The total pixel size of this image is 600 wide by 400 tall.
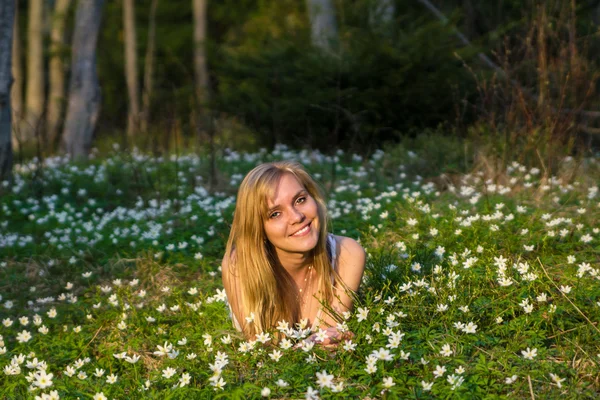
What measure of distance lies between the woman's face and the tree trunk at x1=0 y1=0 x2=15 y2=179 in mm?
6213

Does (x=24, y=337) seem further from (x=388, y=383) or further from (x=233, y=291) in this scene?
(x=388, y=383)

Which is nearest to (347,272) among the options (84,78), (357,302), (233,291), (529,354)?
(357,302)

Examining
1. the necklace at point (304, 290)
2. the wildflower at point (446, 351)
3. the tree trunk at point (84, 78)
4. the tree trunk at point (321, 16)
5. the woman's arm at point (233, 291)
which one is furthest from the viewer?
the tree trunk at point (321, 16)

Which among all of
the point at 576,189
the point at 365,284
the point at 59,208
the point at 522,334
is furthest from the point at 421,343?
the point at 59,208

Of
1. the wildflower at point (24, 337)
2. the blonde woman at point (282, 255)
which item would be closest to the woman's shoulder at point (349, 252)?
the blonde woman at point (282, 255)

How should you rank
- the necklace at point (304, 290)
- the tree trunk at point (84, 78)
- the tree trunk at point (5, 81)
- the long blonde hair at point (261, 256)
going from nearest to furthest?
the long blonde hair at point (261, 256), the necklace at point (304, 290), the tree trunk at point (5, 81), the tree trunk at point (84, 78)

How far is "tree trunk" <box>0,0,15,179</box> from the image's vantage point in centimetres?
884

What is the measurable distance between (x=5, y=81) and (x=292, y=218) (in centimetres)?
640

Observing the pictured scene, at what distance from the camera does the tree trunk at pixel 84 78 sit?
11.4 metres

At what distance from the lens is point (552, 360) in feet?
11.0

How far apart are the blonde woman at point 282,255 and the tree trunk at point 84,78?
316 inches

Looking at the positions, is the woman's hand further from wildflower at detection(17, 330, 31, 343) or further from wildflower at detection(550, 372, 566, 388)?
wildflower at detection(17, 330, 31, 343)

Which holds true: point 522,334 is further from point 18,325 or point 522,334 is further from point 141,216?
point 141,216

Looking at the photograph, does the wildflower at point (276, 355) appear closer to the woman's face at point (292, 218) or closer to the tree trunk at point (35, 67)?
the woman's face at point (292, 218)
